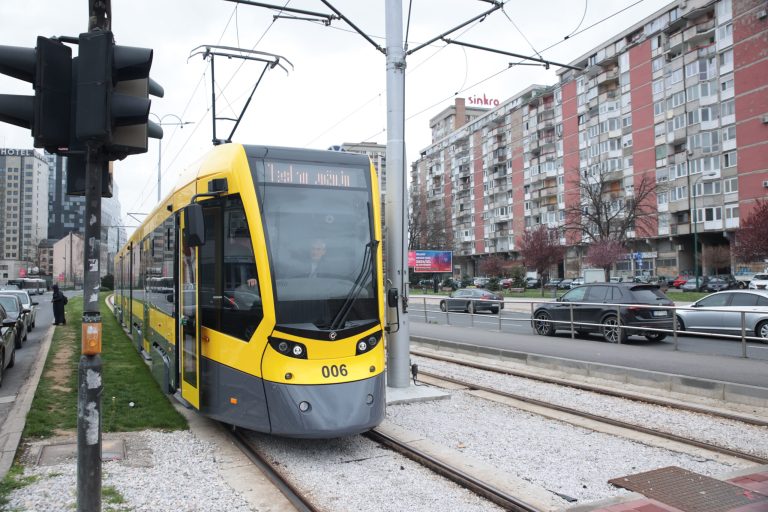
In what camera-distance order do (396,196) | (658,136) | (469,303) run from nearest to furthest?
1. (396,196)
2. (469,303)
3. (658,136)

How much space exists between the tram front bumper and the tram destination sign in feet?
6.92

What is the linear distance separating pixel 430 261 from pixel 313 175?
46.6m

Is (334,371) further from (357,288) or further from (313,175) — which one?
(313,175)

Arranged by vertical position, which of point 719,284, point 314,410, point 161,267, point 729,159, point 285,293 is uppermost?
point 729,159

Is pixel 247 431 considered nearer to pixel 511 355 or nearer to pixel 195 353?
pixel 195 353

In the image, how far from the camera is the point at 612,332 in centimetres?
1600

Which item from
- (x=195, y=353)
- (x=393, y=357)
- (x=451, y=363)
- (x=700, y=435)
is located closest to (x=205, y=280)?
(x=195, y=353)

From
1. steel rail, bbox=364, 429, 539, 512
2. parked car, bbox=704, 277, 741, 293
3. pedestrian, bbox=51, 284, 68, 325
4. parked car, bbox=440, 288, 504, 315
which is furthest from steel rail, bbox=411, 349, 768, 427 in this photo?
parked car, bbox=704, 277, 741, 293

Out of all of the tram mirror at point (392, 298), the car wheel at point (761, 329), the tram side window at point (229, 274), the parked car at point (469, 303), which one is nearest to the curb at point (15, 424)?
the tram side window at point (229, 274)

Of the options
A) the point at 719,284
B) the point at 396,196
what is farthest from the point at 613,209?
the point at 396,196

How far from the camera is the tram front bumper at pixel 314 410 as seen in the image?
5.75 m

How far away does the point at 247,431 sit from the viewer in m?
7.13

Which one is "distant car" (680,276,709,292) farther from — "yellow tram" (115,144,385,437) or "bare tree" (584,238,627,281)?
"yellow tram" (115,144,385,437)

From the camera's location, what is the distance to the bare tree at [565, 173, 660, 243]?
5191 cm
